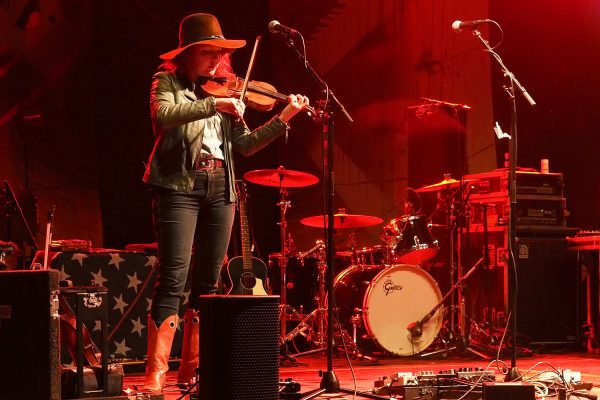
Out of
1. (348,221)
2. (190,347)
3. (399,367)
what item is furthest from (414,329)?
(190,347)

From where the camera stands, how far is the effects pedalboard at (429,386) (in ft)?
14.2

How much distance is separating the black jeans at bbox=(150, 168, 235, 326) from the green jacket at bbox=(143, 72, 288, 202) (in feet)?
0.18

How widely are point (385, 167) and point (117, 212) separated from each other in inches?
96.4

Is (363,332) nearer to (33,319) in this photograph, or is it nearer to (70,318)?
(70,318)

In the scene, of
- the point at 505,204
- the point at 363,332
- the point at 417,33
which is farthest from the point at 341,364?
the point at 417,33

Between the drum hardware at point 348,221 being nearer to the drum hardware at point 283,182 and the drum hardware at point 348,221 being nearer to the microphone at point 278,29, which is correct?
the drum hardware at point 283,182

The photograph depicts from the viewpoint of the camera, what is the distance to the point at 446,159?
8.08 metres

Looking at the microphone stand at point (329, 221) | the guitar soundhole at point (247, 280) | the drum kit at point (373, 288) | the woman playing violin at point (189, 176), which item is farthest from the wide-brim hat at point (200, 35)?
the drum kit at point (373, 288)

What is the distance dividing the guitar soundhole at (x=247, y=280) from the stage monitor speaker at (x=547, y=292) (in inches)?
94.2

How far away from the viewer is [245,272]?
629cm

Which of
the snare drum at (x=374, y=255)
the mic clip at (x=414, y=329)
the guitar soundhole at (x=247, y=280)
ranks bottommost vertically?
the mic clip at (x=414, y=329)

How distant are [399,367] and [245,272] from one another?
4.20 ft

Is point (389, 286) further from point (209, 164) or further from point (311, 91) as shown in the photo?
point (209, 164)

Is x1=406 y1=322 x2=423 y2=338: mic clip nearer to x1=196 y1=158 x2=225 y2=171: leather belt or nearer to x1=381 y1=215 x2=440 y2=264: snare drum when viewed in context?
x1=381 y1=215 x2=440 y2=264: snare drum
